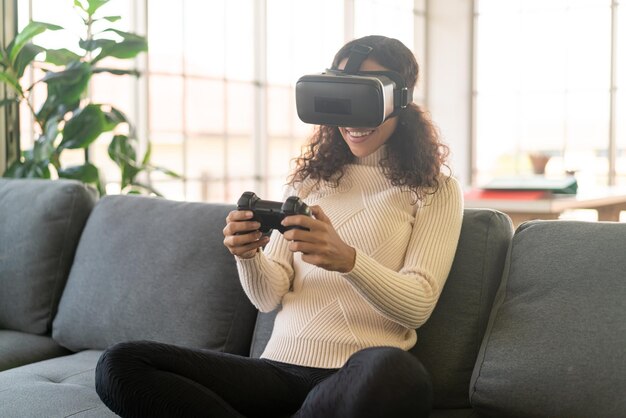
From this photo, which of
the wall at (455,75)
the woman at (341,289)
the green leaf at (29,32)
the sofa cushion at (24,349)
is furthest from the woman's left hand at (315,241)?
the wall at (455,75)

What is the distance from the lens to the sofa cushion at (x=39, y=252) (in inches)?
93.2

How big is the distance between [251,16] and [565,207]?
9.27 feet

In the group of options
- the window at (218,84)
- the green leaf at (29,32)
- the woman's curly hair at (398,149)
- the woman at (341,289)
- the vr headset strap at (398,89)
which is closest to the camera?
the woman at (341,289)

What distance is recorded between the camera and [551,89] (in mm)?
7395

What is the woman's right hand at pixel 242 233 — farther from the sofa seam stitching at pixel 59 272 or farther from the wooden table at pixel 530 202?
the wooden table at pixel 530 202

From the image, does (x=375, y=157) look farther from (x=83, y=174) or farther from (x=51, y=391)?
(x=83, y=174)

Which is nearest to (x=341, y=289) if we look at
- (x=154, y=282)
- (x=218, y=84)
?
(x=154, y=282)

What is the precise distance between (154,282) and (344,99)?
828 mm

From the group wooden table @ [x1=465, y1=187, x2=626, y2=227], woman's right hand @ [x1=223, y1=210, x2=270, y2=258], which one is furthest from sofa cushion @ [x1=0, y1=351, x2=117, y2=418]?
wooden table @ [x1=465, y1=187, x2=626, y2=227]

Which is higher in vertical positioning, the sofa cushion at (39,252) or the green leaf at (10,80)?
the green leaf at (10,80)

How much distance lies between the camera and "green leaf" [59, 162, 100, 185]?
120 inches

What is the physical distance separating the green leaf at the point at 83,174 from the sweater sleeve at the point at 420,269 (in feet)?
5.40

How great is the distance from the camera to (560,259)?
5.45ft

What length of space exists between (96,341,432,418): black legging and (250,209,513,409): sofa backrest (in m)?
0.23
